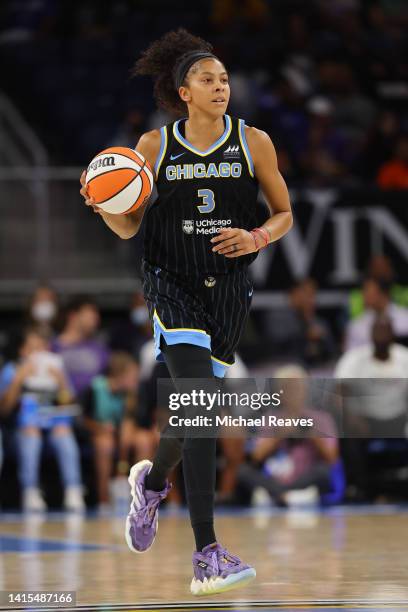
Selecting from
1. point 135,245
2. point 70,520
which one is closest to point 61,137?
point 135,245

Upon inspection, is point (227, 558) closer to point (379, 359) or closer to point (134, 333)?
point (379, 359)

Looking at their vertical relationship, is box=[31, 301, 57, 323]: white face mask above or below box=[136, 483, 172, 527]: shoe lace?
above

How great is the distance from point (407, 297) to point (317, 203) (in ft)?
4.11

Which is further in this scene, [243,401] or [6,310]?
[6,310]

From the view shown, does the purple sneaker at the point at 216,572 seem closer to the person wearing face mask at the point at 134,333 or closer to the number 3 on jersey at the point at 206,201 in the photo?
the number 3 on jersey at the point at 206,201

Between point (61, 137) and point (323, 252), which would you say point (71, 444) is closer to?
point (323, 252)

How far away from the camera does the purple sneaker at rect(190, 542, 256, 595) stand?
14.7 ft

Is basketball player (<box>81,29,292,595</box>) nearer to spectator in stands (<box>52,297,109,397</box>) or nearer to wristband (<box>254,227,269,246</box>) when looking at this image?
wristband (<box>254,227,269,246</box>)

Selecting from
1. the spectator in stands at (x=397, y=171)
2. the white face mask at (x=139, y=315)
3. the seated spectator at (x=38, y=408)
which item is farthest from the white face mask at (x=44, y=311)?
the spectator in stands at (x=397, y=171)

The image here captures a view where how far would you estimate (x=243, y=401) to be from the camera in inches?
193

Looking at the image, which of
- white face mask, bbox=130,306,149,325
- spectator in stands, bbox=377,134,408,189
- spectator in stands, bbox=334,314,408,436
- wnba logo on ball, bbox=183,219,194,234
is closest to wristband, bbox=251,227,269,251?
wnba logo on ball, bbox=183,219,194,234

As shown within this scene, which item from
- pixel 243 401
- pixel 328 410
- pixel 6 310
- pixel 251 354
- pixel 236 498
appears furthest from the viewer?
pixel 6 310

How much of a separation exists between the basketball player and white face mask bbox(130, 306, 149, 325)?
→ 20.2ft

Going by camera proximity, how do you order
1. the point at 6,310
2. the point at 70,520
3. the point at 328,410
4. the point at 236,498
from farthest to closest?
the point at 6,310 → the point at 236,498 → the point at 70,520 → the point at 328,410
